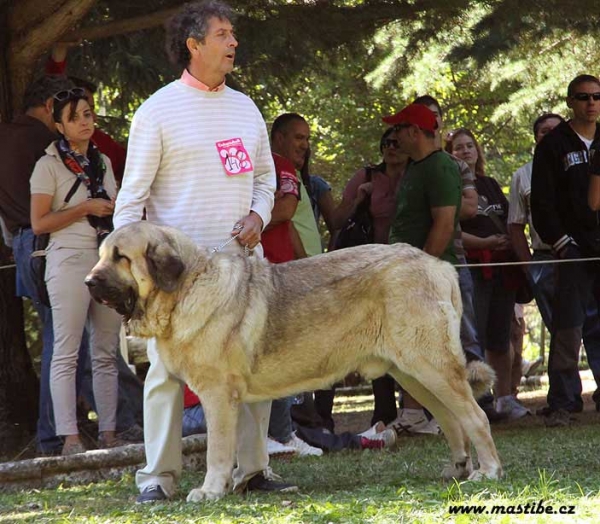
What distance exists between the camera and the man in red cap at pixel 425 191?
8.59m

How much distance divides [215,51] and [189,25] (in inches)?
8.3

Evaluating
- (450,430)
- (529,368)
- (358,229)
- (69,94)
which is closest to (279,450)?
(450,430)

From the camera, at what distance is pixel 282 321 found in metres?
6.04

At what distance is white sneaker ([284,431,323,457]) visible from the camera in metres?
8.04

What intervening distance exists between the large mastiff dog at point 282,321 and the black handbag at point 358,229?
11.0ft

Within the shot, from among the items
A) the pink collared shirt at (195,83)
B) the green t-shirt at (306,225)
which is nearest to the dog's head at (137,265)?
the pink collared shirt at (195,83)

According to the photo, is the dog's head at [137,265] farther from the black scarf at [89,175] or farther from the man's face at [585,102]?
the man's face at [585,102]

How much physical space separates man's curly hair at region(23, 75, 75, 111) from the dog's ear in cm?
306

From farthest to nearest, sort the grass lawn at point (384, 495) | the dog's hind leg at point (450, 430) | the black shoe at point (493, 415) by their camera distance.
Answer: the black shoe at point (493, 415), the dog's hind leg at point (450, 430), the grass lawn at point (384, 495)

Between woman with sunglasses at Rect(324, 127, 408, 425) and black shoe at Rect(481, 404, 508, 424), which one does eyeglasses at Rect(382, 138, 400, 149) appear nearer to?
woman with sunglasses at Rect(324, 127, 408, 425)

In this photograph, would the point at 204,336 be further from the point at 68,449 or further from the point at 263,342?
the point at 68,449

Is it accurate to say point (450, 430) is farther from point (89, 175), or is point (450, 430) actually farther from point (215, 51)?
point (89, 175)

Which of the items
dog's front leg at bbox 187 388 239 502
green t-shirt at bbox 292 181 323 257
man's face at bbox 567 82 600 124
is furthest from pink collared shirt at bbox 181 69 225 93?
man's face at bbox 567 82 600 124

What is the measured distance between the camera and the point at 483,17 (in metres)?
9.81
